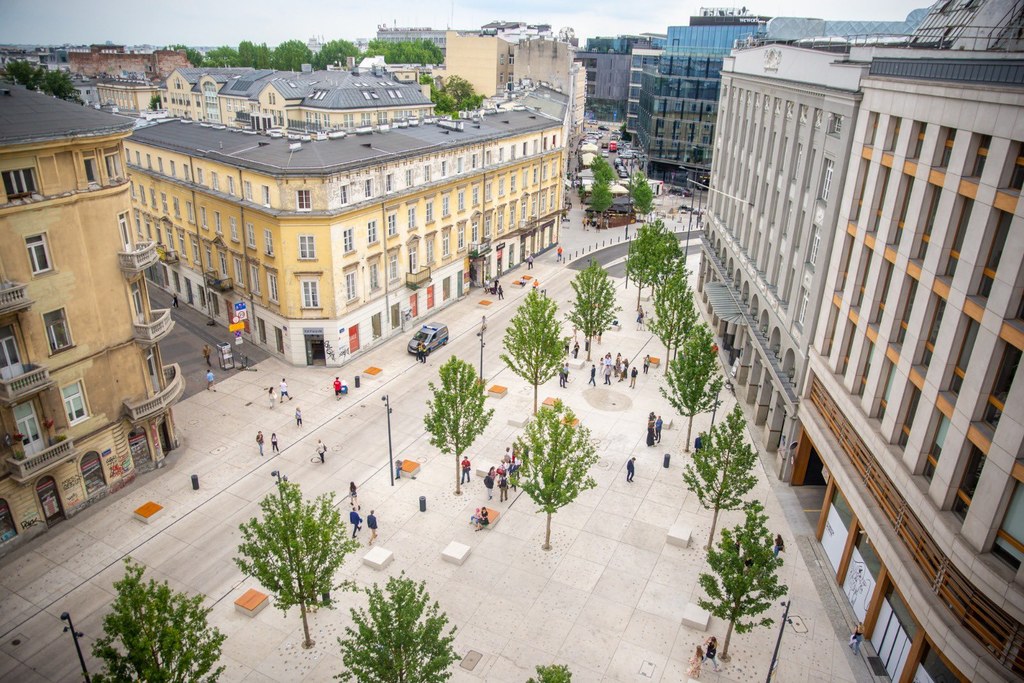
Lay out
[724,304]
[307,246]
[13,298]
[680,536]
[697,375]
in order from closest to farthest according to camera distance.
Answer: [13,298]
[680,536]
[697,375]
[307,246]
[724,304]

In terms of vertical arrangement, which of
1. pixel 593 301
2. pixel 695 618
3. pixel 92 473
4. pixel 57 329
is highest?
pixel 57 329

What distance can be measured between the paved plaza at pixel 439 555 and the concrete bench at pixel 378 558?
0.42 m

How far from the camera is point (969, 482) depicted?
866 inches

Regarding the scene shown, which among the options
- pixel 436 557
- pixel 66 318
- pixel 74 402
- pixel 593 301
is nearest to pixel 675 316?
pixel 593 301

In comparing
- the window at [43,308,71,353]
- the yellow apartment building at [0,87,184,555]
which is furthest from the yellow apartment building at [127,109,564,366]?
the window at [43,308,71,353]

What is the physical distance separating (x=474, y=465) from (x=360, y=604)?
11551 millimetres

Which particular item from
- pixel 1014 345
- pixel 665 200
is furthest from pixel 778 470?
pixel 665 200

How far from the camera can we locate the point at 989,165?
21531mm

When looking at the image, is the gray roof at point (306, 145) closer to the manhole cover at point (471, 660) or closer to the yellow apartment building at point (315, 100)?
the yellow apartment building at point (315, 100)

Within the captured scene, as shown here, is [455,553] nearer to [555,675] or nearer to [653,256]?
[555,675]

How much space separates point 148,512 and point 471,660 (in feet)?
62.1

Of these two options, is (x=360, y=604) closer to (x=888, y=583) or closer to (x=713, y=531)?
(x=713, y=531)

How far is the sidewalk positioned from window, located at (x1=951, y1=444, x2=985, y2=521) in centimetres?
833

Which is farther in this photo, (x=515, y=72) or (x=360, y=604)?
(x=515, y=72)
